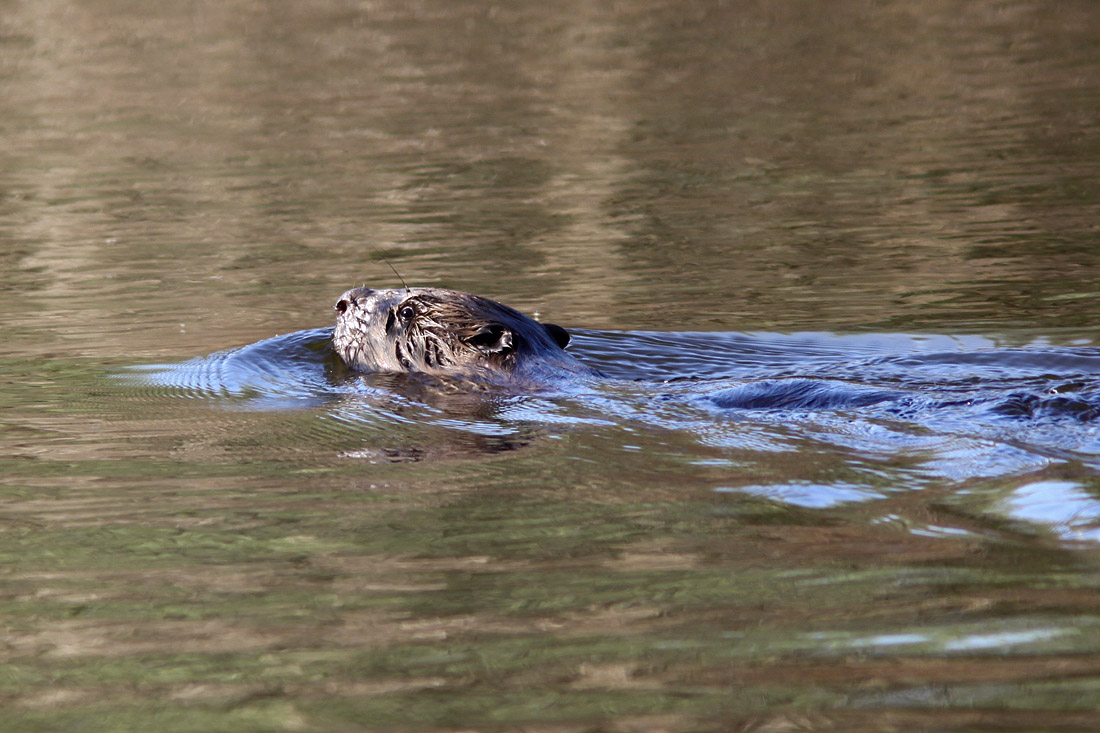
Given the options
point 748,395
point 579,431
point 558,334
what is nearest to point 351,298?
point 558,334

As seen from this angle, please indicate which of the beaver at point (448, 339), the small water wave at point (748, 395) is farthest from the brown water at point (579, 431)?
the beaver at point (448, 339)

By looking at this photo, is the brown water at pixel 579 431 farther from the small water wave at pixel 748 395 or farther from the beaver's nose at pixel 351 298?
the beaver's nose at pixel 351 298

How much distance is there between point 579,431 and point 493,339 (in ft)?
4.74

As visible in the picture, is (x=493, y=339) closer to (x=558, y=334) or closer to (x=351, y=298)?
(x=558, y=334)

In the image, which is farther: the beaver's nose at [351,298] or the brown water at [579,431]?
the beaver's nose at [351,298]

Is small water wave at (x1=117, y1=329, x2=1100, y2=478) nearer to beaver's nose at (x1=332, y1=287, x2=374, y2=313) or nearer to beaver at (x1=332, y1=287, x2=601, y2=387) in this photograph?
beaver at (x1=332, y1=287, x2=601, y2=387)

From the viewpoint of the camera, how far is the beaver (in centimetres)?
738

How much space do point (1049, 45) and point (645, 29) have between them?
6622 millimetres

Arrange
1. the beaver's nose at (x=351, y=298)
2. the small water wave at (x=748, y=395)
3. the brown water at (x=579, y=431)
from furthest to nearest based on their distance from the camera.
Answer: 1. the beaver's nose at (x=351, y=298)
2. the small water wave at (x=748, y=395)
3. the brown water at (x=579, y=431)

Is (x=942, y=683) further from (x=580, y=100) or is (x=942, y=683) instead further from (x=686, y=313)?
(x=580, y=100)

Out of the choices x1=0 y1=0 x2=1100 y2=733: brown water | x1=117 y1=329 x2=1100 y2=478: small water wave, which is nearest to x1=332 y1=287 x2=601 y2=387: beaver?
x1=117 y1=329 x2=1100 y2=478: small water wave

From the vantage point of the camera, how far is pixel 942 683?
3309mm

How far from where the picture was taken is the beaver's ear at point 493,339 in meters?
7.38

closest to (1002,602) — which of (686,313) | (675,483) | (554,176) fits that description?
(675,483)
